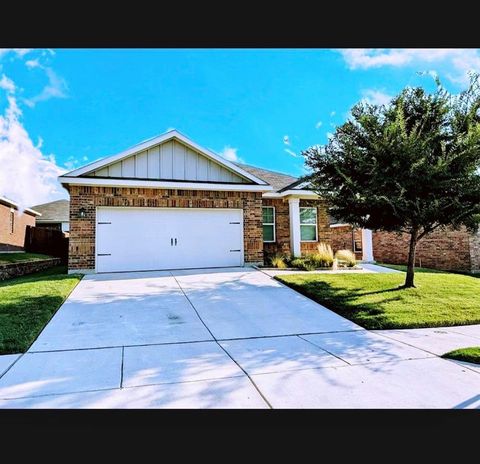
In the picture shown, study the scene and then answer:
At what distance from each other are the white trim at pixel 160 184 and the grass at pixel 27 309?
3.15m

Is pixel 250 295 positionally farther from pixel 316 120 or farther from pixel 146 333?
pixel 316 120

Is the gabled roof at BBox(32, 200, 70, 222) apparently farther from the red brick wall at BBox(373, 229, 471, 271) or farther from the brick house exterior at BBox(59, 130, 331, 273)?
the red brick wall at BBox(373, 229, 471, 271)

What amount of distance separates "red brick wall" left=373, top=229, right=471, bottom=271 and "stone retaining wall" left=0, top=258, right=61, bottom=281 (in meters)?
15.4

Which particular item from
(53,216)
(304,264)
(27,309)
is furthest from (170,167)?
(53,216)

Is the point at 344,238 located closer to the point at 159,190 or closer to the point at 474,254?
the point at 474,254

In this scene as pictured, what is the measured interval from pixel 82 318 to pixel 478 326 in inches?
284

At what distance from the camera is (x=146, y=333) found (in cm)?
595

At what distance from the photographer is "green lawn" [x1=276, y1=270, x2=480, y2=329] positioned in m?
7.01


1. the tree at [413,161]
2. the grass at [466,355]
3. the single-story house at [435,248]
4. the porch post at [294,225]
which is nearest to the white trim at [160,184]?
the porch post at [294,225]

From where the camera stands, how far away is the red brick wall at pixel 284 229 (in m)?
15.3

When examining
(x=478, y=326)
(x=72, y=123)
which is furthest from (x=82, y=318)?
(x=72, y=123)

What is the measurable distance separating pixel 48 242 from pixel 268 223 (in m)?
14.6

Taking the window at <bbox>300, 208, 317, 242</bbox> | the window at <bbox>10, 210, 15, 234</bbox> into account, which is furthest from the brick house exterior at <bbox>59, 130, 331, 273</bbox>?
the window at <bbox>10, 210, 15, 234</bbox>

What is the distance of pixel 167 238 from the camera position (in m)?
12.5
